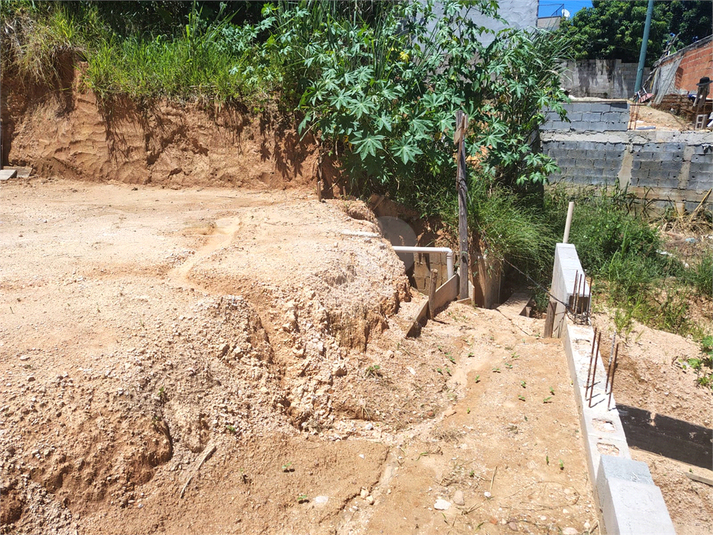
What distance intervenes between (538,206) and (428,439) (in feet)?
15.5

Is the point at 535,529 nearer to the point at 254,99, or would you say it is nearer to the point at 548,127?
the point at 254,99

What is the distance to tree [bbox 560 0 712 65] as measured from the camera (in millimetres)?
21516

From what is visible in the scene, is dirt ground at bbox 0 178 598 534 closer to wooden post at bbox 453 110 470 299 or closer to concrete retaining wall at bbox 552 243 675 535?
concrete retaining wall at bbox 552 243 675 535

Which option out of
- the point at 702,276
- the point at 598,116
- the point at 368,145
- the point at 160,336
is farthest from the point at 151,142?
the point at 702,276

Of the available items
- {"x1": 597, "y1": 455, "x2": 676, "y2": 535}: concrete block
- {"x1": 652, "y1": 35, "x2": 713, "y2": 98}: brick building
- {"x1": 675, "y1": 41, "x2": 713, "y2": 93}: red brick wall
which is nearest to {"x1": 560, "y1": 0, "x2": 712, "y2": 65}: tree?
{"x1": 652, "y1": 35, "x2": 713, "y2": 98}: brick building

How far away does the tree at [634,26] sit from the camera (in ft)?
70.6

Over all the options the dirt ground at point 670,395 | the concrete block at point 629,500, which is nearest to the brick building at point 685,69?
the dirt ground at point 670,395

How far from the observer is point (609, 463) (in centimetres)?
260

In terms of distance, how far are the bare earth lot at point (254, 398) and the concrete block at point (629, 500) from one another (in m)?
0.25

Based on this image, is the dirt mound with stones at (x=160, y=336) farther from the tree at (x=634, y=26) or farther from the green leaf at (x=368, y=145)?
the tree at (x=634, y=26)

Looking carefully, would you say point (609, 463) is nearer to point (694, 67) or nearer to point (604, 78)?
point (694, 67)

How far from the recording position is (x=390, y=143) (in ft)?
19.7

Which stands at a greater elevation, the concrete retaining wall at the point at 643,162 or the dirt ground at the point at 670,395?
the concrete retaining wall at the point at 643,162

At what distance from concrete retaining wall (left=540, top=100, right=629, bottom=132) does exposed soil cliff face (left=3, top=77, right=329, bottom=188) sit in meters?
4.45
